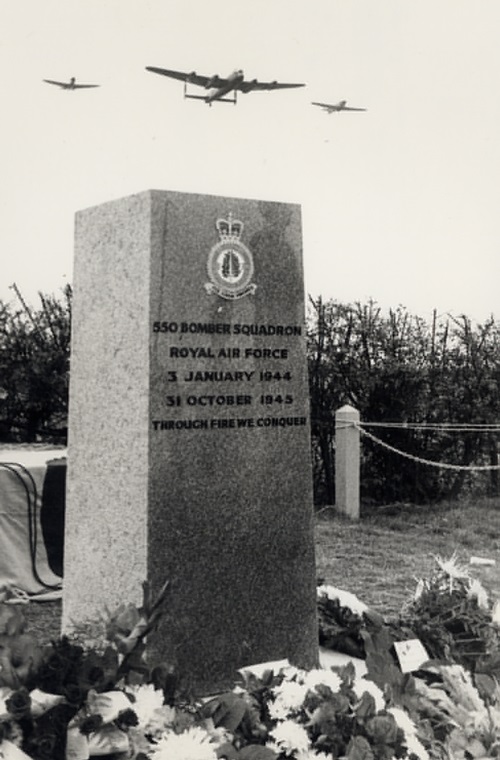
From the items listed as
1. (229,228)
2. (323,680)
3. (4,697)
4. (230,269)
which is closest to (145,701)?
(4,697)

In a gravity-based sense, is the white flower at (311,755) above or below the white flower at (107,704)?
below

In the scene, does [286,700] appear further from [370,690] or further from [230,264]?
[230,264]

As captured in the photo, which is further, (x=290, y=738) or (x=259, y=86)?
A: (x=259, y=86)

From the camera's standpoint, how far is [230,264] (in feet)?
13.7

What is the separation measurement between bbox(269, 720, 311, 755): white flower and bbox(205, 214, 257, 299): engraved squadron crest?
198 cm

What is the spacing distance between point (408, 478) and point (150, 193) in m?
6.83

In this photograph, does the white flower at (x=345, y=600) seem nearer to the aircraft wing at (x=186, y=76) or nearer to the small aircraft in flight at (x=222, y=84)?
the small aircraft in flight at (x=222, y=84)

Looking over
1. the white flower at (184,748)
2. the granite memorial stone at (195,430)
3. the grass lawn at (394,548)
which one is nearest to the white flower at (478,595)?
the granite memorial stone at (195,430)

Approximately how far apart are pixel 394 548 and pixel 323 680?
17.5 feet

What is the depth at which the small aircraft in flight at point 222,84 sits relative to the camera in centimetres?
1006

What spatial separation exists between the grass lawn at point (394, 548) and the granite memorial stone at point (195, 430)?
141 cm

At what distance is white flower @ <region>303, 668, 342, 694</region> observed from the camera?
9.43 feet

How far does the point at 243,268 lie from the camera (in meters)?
4.21

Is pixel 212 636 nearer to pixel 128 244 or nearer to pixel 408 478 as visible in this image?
pixel 128 244
